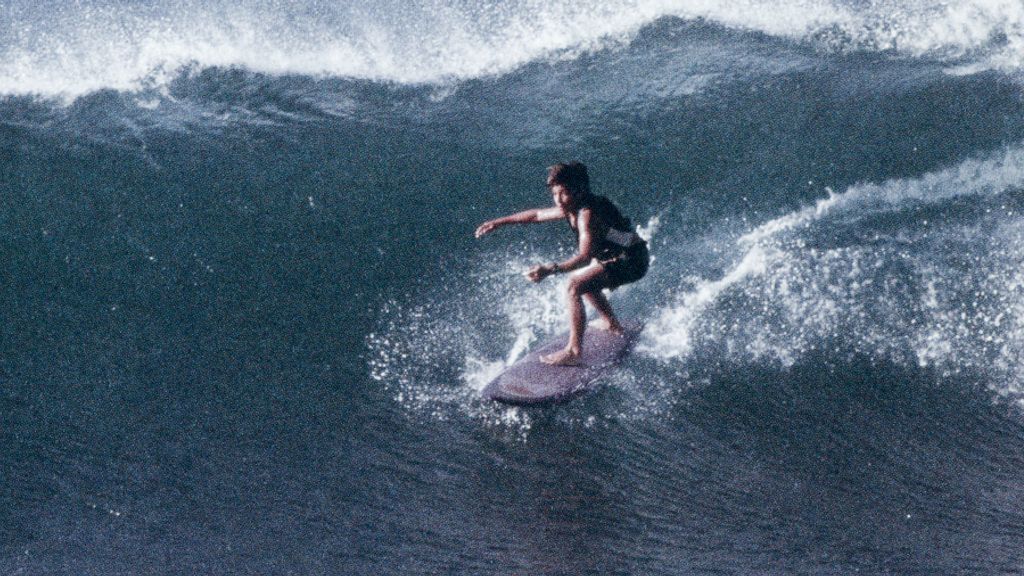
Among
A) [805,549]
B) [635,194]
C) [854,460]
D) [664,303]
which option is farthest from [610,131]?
[805,549]

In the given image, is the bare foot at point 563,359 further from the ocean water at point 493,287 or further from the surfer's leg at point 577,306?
the ocean water at point 493,287

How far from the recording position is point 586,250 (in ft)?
28.2

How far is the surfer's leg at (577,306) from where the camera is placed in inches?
349

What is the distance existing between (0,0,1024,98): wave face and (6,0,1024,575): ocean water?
6 centimetres

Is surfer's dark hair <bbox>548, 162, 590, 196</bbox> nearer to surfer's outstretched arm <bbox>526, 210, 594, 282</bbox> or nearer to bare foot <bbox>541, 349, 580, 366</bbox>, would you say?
surfer's outstretched arm <bbox>526, 210, 594, 282</bbox>

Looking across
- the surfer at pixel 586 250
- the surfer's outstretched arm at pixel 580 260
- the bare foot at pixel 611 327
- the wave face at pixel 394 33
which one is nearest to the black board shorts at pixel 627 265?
the surfer at pixel 586 250

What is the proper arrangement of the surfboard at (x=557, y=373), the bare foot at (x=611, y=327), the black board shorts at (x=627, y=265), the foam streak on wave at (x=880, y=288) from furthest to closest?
the foam streak on wave at (x=880, y=288) < the bare foot at (x=611, y=327) < the black board shorts at (x=627, y=265) < the surfboard at (x=557, y=373)

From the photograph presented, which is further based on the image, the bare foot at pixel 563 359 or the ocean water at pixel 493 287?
the bare foot at pixel 563 359

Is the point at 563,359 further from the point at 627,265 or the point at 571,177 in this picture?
the point at 571,177

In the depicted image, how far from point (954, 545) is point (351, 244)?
6366 mm

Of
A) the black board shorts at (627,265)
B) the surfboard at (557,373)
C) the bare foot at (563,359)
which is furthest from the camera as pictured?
the bare foot at (563,359)

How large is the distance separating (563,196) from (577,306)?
41.2 inches

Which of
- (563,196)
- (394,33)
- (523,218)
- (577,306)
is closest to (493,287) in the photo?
(523,218)

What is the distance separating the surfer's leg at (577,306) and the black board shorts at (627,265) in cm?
6
